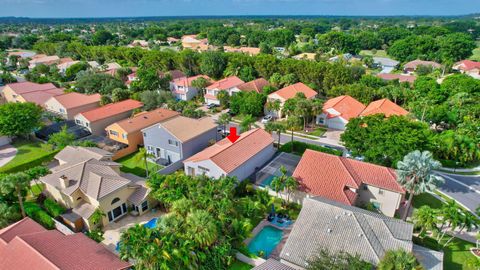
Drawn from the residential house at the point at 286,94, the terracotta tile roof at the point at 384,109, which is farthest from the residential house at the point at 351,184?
the residential house at the point at 286,94

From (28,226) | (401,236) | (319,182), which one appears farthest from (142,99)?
(401,236)

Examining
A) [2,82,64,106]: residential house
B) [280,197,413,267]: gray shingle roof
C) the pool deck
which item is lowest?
the pool deck

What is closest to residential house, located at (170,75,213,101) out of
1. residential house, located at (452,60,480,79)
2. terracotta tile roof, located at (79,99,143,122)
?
terracotta tile roof, located at (79,99,143,122)

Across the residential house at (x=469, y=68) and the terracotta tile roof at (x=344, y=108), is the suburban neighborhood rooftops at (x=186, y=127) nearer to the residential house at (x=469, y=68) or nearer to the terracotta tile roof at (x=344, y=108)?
the terracotta tile roof at (x=344, y=108)

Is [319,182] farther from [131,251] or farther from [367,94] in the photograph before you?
[367,94]

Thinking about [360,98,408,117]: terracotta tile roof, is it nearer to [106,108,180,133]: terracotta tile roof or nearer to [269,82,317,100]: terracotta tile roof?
[269,82,317,100]: terracotta tile roof
